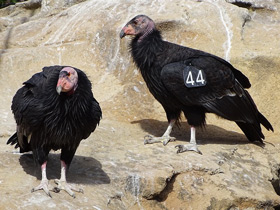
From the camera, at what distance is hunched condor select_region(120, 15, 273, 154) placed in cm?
645

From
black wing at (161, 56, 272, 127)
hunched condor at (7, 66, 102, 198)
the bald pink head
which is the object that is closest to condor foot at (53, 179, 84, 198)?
hunched condor at (7, 66, 102, 198)

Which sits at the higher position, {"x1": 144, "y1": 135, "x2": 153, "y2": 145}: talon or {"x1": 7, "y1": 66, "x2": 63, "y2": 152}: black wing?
{"x1": 7, "y1": 66, "x2": 63, "y2": 152}: black wing

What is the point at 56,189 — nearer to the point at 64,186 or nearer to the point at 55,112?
the point at 64,186

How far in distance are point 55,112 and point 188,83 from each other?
2.22 meters

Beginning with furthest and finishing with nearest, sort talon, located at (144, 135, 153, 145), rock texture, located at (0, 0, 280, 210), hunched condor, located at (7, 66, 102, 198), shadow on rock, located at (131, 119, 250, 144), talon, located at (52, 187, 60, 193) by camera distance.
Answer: shadow on rock, located at (131, 119, 250, 144) → talon, located at (144, 135, 153, 145) → rock texture, located at (0, 0, 280, 210) → talon, located at (52, 187, 60, 193) → hunched condor, located at (7, 66, 102, 198)

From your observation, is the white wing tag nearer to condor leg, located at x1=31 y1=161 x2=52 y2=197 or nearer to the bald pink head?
the bald pink head

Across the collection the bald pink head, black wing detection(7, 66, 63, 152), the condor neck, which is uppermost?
the bald pink head

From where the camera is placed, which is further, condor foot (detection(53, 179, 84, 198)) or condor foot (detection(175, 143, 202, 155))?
condor foot (detection(175, 143, 202, 155))

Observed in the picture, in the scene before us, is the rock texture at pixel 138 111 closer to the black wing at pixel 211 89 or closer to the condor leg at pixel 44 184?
the condor leg at pixel 44 184

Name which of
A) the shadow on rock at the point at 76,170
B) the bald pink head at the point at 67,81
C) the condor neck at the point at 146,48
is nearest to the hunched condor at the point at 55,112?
the bald pink head at the point at 67,81

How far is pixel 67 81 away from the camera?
4469 millimetres

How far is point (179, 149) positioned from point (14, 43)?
4.40 metres

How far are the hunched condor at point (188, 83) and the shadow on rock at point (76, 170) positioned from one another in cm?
120

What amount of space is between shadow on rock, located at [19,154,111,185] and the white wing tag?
1497 mm
